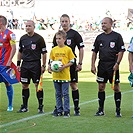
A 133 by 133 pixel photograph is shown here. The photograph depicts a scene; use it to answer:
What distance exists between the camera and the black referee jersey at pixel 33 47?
32.8ft

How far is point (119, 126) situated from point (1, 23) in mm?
3567

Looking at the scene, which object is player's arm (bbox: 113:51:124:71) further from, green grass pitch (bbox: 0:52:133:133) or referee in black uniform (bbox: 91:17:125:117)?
green grass pitch (bbox: 0:52:133:133)

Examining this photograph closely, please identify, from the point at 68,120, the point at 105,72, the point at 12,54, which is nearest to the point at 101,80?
the point at 105,72

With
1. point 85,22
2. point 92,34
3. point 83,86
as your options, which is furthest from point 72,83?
point 85,22

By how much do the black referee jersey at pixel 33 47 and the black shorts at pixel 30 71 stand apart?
0.11m

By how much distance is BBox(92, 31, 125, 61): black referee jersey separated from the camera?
943 cm

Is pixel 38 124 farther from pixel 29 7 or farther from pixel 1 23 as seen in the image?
pixel 29 7

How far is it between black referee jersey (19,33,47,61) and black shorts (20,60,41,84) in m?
0.11

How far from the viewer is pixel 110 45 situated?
31.0 feet

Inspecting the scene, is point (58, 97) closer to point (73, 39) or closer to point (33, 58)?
point (33, 58)

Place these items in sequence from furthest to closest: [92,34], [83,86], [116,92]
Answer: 1. [92,34]
2. [83,86]
3. [116,92]

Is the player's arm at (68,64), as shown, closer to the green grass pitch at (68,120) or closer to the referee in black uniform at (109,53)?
the referee in black uniform at (109,53)

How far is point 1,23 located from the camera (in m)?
10.2

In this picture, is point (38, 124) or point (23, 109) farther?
point (23, 109)
